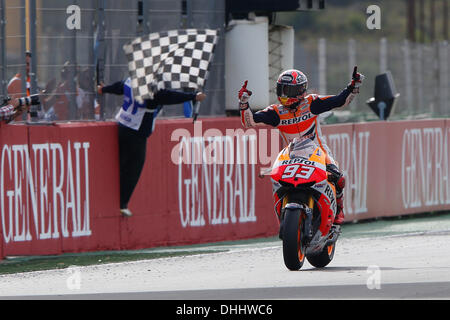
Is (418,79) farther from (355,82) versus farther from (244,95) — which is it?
(244,95)

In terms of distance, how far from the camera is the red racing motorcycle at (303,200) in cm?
999

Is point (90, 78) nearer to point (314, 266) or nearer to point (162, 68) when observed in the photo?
point (162, 68)

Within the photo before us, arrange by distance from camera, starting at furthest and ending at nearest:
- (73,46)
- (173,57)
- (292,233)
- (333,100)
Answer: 1. (173,57)
2. (73,46)
3. (333,100)
4. (292,233)

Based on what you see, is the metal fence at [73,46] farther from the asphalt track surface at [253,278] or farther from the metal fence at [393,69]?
the metal fence at [393,69]

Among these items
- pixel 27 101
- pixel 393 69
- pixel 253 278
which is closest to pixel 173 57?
pixel 27 101

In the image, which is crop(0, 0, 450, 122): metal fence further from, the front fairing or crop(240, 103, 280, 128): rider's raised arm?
the front fairing

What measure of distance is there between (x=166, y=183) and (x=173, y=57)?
152 centimetres

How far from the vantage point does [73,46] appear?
47.0 ft

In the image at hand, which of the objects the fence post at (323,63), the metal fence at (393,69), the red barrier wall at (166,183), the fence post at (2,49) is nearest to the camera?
the red barrier wall at (166,183)

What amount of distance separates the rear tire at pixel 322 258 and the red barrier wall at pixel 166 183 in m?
3.10

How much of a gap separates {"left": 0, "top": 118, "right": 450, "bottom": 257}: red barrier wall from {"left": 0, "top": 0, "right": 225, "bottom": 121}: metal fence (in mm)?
951

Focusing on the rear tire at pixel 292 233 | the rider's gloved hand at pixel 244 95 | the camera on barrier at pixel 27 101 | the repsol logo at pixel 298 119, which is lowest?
the rear tire at pixel 292 233

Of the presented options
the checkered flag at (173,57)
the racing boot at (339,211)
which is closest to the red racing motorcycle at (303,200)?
the racing boot at (339,211)

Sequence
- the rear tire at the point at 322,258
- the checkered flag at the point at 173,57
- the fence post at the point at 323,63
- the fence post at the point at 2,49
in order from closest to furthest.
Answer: the rear tire at the point at 322,258 → the fence post at the point at 2,49 → the checkered flag at the point at 173,57 → the fence post at the point at 323,63
